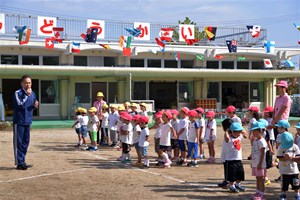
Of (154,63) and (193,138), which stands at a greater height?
(154,63)

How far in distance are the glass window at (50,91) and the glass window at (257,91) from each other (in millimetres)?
12690

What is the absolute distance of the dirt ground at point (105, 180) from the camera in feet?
25.0

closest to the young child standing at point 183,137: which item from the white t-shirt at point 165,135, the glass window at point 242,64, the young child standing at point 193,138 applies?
the young child standing at point 193,138

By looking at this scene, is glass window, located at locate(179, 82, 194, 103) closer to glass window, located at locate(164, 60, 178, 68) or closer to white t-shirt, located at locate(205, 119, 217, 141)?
glass window, located at locate(164, 60, 178, 68)

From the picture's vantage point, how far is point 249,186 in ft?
27.6

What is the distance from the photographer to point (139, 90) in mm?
27203

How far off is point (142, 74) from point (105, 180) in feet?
52.7

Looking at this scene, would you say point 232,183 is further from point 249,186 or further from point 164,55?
point 164,55

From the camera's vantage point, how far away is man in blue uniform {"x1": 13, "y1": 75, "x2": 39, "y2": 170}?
→ 997 cm

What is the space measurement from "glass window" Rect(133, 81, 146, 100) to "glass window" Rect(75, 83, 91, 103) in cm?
277

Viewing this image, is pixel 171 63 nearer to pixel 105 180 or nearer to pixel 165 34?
pixel 165 34

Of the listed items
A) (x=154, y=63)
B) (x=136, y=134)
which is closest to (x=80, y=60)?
(x=154, y=63)

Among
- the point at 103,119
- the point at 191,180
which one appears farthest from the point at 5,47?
the point at 191,180

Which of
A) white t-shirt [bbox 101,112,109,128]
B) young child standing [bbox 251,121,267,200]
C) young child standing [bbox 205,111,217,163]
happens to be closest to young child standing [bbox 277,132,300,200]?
young child standing [bbox 251,121,267,200]
